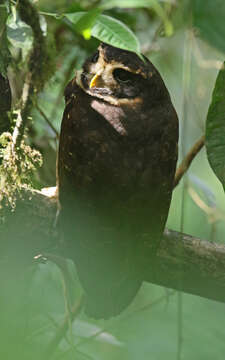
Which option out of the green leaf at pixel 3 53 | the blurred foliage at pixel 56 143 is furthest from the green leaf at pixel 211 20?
the green leaf at pixel 3 53

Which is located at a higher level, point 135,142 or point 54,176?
point 135,142

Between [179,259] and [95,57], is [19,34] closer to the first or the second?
[95,57]

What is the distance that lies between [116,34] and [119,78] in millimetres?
1045

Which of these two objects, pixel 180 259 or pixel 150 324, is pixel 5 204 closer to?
pixel 180 259

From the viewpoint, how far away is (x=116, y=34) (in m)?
1.14

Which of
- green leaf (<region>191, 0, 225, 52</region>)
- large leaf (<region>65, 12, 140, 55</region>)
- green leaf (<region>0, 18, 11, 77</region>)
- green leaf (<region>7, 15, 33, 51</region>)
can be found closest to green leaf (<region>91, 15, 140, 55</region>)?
large leaf (<region>65, 12, 140, 55</region>)

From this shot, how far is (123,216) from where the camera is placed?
220cm

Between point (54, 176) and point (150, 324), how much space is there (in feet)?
2.43

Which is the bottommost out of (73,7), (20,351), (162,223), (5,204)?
(162,223)

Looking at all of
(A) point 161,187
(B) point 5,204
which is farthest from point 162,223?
(B) point 5,204

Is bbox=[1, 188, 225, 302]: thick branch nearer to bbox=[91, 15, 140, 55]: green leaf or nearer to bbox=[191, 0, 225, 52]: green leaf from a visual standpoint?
bbox=[91, 15, 140, 55]: green leaf

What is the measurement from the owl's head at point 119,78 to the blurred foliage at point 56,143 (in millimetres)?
124

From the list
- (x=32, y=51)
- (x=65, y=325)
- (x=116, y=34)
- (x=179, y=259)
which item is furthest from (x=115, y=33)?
(x=65, y=325)

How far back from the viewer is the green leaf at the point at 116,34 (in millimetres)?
1090
